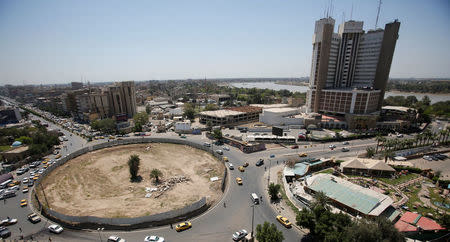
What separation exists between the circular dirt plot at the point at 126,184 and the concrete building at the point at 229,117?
1286 inches

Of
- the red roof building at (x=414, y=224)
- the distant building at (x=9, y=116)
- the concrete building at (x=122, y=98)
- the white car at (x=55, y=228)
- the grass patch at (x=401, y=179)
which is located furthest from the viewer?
the concrete building at (x=122, y=98)

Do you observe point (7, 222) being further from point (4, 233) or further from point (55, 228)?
point (55, 228)

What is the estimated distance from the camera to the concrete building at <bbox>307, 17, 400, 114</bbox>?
90.9 m

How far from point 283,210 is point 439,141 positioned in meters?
73.9

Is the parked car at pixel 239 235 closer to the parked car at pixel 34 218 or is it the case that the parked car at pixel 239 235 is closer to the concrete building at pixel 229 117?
the parked car at pixel 34 218

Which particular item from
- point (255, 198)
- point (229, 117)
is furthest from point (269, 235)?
point (229, 117)

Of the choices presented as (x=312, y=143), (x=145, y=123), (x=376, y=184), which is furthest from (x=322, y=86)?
(x=145, y=123)

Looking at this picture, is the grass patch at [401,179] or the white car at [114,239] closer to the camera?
the white car at [114,239]

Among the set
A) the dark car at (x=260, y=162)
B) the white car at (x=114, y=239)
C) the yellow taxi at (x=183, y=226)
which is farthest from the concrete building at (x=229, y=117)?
the white car at (x=114, y=239)

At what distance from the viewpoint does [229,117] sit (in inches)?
3809

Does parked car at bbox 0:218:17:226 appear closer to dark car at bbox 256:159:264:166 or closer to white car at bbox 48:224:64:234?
white car at bbox 48:224:64:234

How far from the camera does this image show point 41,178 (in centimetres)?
4688

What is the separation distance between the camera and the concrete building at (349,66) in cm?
9088

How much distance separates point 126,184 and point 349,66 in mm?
116566
